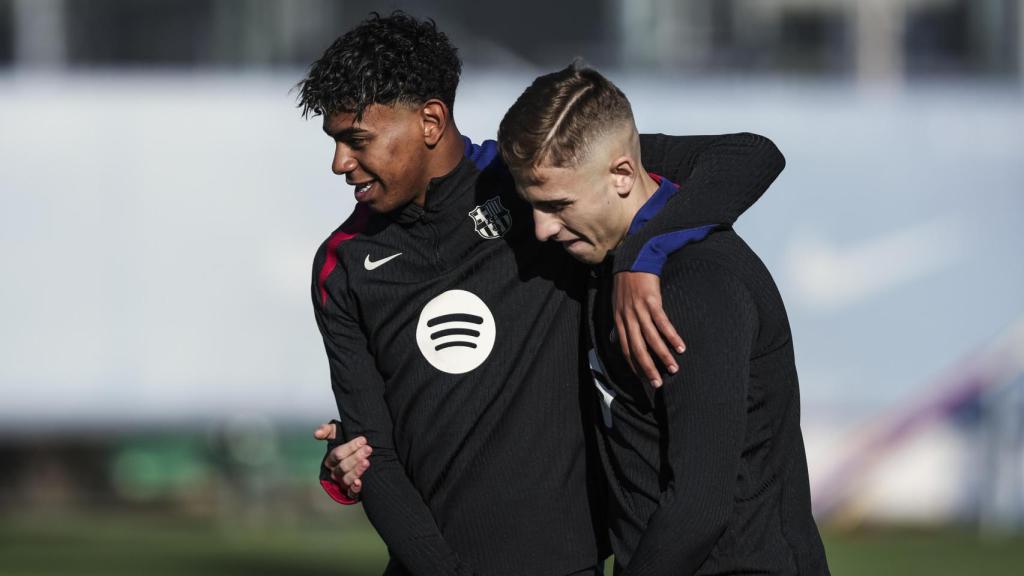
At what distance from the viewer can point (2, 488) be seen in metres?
12.3

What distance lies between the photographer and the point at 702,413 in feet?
8.95

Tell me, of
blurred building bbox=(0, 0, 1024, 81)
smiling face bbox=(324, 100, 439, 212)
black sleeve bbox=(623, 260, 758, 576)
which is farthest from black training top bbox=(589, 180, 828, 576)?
blurred building bbox=(0, 0, 1024, 81)

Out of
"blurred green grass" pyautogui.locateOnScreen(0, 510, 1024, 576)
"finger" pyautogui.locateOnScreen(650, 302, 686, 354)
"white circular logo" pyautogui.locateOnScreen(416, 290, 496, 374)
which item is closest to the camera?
"finger" pyautogui.locateOnScreen(650, 302, 686, 354)

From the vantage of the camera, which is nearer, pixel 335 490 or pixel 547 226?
pixel 547 226

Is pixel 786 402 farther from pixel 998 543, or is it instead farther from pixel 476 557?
pixel 998 543

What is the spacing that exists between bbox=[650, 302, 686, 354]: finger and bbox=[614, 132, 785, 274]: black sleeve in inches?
3.5

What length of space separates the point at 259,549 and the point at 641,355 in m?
7.94

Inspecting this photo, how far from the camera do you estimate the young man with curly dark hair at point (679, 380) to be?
8.97 ft

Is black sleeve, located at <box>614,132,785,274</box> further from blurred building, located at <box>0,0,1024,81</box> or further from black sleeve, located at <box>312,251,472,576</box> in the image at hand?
blurred building, located at <box>0,0,1024,81</box>

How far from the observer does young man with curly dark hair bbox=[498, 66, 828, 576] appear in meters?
2.73

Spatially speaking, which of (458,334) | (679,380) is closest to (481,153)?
(458,334)

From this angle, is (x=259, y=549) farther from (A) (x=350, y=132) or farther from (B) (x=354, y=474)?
(A) (x=350, y=132)

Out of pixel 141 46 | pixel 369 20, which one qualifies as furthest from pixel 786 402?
pixel 141 46

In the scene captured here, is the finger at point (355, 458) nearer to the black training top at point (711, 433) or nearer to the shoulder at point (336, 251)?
the shoulder at point (336, 251)
